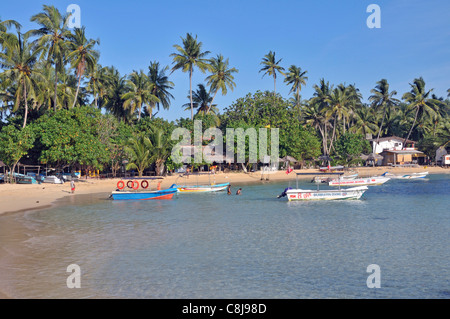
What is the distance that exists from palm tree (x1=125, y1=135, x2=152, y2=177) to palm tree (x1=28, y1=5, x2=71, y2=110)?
13.1 metres

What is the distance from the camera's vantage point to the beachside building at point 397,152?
3455 inches

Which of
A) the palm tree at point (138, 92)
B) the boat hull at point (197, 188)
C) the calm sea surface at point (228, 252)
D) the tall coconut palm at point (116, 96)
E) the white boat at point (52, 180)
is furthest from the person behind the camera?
the tall coconut palm at point (116, 96)

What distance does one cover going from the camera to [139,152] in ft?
176

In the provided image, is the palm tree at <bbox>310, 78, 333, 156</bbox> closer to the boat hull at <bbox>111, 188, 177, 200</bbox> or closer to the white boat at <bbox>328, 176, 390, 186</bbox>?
the white boat at <bbox>328, 176, 390, 186</bbox>

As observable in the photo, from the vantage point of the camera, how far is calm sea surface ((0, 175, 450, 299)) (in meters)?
13.4

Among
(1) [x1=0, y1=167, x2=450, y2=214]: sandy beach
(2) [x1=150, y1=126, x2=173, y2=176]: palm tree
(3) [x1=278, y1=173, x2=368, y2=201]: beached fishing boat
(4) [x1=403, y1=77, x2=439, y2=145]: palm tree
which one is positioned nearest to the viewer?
(1) [x1=0, y1=167, x2=450, y2=214]: sandy beach

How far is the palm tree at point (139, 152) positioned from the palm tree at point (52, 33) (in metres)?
13.1

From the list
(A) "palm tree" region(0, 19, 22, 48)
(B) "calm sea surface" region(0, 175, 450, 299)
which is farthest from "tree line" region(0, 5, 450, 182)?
(B) "calm sea surface" region(0, 175, 450, 299)

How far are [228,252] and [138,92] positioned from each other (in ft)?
171

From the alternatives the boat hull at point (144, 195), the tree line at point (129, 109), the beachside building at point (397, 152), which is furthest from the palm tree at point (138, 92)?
the beachside building at point (397, 152)

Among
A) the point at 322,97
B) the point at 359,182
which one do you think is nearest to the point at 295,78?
the point at 322,97

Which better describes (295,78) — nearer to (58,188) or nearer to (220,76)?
(220,76)

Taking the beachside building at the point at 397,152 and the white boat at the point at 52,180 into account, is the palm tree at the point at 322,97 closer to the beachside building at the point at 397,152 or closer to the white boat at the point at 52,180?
the beachside building at the point at 397,152
